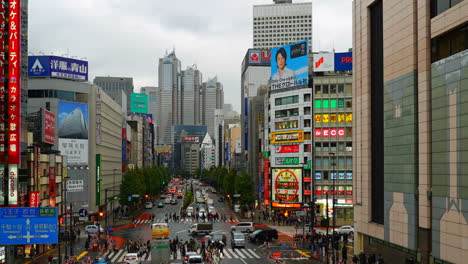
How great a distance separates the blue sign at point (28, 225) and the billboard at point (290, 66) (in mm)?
72416

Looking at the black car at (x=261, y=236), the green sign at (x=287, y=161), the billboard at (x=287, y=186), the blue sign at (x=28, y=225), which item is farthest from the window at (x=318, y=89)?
the blue sign at (x=28, y=225)

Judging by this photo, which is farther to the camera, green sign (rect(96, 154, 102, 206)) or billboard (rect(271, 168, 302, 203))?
green sign (rect(96, 154, 102, 206))

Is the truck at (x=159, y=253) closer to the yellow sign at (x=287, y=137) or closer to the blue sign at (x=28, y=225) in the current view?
the blue sign at (x=28, y=225)

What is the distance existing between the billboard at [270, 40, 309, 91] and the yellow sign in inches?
343

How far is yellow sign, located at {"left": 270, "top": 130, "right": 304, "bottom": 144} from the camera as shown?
4146 inches

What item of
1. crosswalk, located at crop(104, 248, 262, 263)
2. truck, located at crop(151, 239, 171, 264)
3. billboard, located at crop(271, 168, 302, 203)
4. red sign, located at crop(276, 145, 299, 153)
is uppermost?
red sign, located at crop(276, 145, 299, 153)

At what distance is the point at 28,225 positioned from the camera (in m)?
36.8

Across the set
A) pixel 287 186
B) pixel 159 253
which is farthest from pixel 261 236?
pixel 287 186

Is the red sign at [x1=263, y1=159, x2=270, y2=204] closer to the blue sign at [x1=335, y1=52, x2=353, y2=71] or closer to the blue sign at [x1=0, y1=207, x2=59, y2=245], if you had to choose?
the blue sign at [x1=335, y1=52, x2=353, y2=71]

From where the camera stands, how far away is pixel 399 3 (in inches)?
1762

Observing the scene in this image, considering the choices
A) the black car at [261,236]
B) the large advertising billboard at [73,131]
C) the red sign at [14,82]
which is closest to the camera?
the red sign at [14,82]

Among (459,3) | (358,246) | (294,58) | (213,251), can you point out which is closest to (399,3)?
(459,3)

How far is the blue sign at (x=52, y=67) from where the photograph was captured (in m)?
96.9

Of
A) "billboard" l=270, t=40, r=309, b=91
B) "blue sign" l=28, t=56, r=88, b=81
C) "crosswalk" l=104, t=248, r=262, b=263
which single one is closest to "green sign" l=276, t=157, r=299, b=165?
"billboard" l=270, t=40, r=309, b=91
